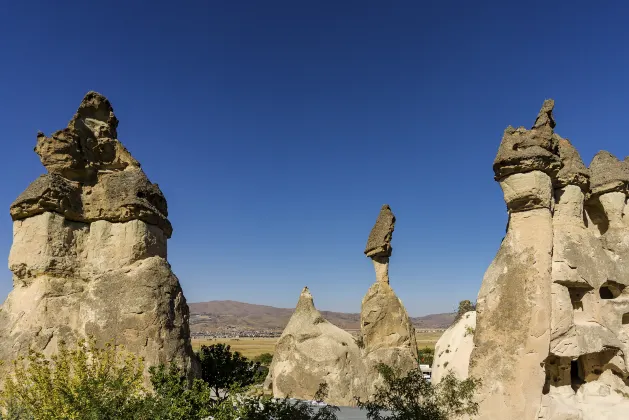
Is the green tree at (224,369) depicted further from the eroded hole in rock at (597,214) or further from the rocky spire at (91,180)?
the eroded hole in rock at (597,214)

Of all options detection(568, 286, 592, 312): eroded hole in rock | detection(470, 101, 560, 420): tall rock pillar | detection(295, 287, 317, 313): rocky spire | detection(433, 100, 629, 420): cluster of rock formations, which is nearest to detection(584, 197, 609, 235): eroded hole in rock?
detection(433, 100, 629, 420): cluster of rock formations

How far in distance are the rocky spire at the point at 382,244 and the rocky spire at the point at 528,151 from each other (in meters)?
10.8

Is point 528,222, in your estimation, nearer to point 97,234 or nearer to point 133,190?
point 133,190

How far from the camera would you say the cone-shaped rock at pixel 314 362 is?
2064 centimetres

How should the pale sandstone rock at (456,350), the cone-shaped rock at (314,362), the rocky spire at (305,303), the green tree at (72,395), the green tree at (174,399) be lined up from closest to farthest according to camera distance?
the green tree at (72,395) < the green tree at (174,399) < the pale sandstone rock at (456,350) < the cone-shaped rock at (314,362) < the rocky spire at (305,303)

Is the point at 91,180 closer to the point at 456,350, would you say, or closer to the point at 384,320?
the point at 456,350

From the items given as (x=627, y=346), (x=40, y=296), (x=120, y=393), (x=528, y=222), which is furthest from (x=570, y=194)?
(x=40, y=296)

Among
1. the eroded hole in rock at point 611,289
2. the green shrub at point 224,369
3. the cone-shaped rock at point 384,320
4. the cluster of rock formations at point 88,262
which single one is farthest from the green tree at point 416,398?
the cone-shaped rock at point 384,320

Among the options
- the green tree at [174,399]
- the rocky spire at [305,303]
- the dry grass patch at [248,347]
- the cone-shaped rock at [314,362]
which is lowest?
the dry grass patch at [248,347]

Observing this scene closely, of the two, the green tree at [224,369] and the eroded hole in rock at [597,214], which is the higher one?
the eroded hole in rock at [597,214]

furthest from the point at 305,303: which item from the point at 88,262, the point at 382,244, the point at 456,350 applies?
the point at 88,262

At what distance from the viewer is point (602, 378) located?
1397 centimetres

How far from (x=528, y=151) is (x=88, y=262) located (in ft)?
39.8

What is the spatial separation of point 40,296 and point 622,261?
56.6 feet
